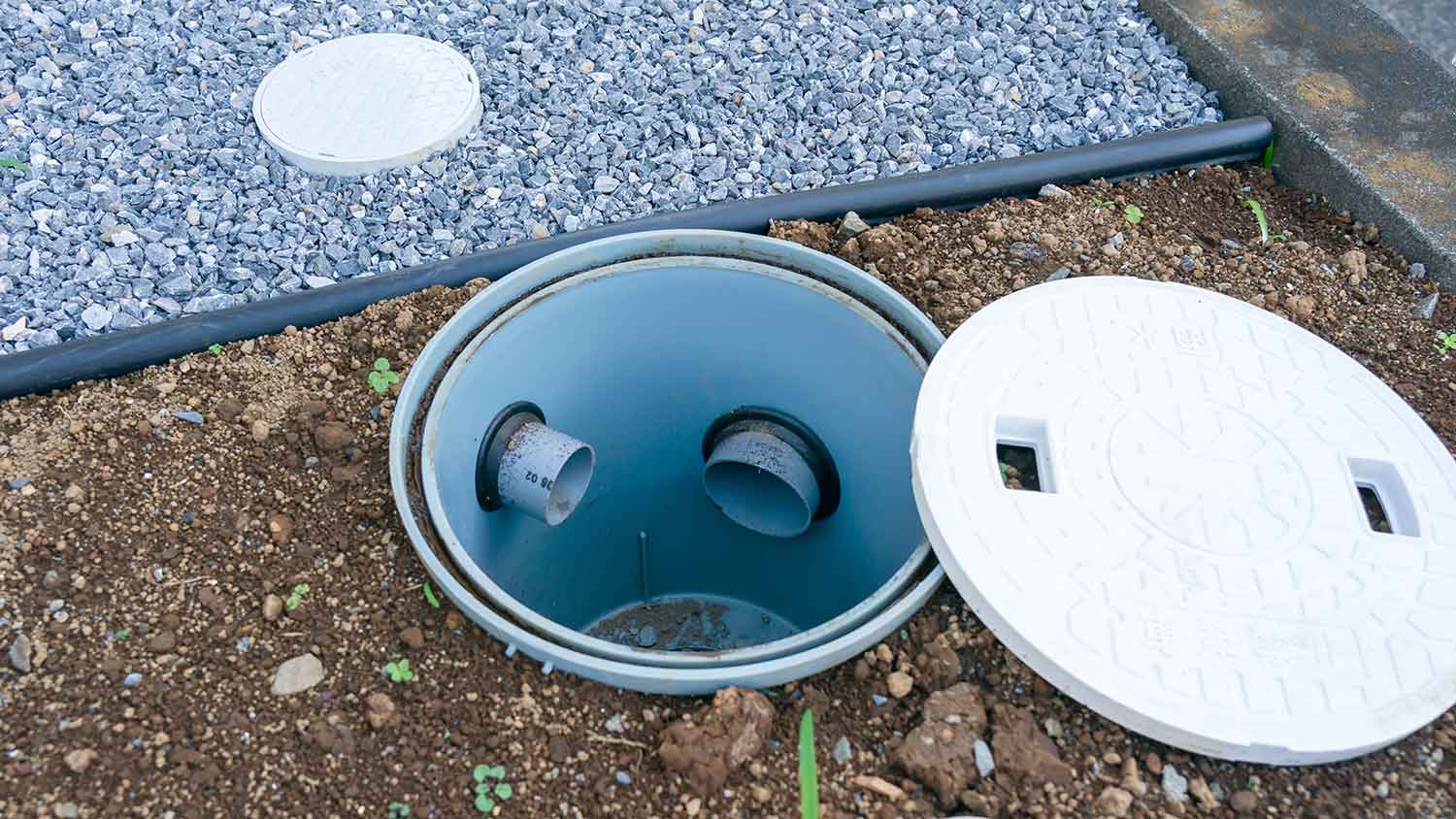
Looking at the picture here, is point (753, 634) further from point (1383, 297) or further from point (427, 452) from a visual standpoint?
point (1383, 297)

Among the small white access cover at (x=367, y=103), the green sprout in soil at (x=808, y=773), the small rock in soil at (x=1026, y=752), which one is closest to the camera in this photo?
the green sprout in soil at (x=808, y=773)

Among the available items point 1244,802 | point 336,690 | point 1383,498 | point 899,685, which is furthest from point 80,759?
point 1383,498

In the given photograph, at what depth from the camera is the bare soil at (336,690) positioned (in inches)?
51.3

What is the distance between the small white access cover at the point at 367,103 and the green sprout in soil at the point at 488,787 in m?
1.33

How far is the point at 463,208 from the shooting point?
2.12 m

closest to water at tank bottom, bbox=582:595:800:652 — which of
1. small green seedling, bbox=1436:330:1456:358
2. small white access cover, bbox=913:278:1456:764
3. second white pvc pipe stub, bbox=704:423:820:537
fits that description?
second white pvc pipe stub, bbox=704:423:820:537

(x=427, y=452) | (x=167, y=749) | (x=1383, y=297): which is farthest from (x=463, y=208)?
(x=1383, y=297)

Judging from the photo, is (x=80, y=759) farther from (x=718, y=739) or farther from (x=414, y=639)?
(x=718, y=739)

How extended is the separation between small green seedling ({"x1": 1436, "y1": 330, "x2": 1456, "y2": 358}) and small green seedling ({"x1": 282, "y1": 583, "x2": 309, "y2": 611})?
1.94 meters

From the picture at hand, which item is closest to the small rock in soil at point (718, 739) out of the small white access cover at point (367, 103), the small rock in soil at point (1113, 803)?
the small rock in soil at point (1113, 803)

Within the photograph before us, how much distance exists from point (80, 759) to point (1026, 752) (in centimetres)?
119

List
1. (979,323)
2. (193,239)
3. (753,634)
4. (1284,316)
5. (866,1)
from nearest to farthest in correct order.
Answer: (979,323)
(1284,316)
(193,239)
(753,634)
(866,1)

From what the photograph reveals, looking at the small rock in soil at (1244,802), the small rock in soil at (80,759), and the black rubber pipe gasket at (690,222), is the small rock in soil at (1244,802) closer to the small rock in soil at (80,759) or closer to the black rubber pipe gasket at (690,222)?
the black rubber pipe gasket at (690,222)

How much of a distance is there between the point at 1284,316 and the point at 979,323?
0.65 meters
